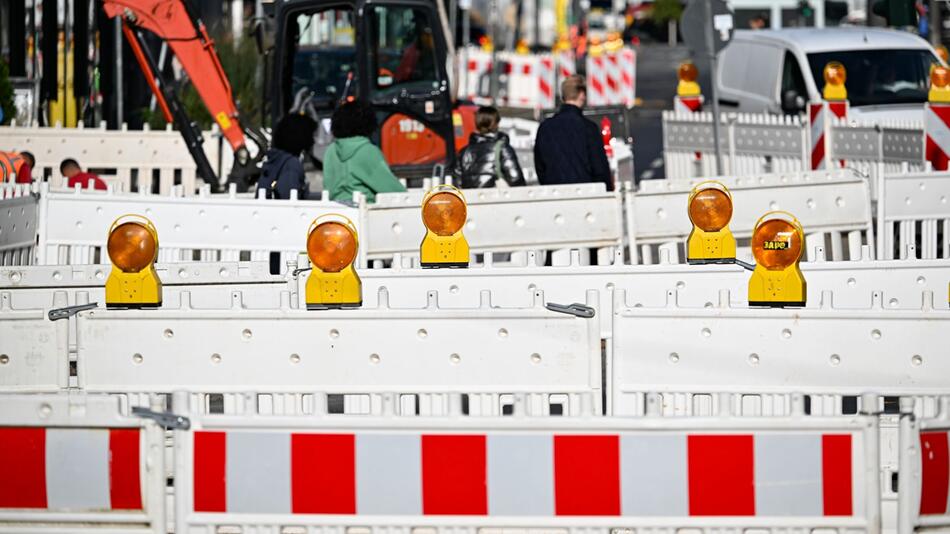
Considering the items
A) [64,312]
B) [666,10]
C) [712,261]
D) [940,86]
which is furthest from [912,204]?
[666,10]

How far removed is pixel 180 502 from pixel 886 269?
376 cm

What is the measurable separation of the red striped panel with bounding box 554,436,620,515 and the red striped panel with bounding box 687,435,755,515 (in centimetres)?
22

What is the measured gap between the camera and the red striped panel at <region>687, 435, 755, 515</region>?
192 inches

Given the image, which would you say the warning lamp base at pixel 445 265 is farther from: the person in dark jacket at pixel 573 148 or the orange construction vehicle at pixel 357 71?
the orange construction vehicle at pixel 357 71

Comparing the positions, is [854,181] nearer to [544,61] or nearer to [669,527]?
[669,527]

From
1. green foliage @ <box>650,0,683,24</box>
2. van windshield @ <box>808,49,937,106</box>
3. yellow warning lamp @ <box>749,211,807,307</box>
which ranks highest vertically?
green foliage @ <box>650,0,683,24</box>

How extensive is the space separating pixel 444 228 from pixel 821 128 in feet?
34.9

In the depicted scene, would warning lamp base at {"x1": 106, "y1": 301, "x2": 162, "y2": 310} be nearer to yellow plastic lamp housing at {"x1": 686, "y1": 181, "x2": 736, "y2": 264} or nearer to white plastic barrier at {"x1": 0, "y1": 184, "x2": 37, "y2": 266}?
yellow plastic lamp housing at {"x1": 686, "y1": 181, "x2": 736, "y2": 264}

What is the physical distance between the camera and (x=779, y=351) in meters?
6.07

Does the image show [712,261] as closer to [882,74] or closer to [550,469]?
[550,469]

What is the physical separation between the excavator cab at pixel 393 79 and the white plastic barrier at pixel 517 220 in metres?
6.92

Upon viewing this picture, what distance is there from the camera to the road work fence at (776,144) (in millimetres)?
16734

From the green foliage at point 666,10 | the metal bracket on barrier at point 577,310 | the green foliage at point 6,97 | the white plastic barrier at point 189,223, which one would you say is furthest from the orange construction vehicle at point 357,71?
the green foliage at point 666,10

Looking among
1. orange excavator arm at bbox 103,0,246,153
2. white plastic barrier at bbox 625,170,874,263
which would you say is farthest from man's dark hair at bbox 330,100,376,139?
orange excavator arm at bbox 103,0,246,153
